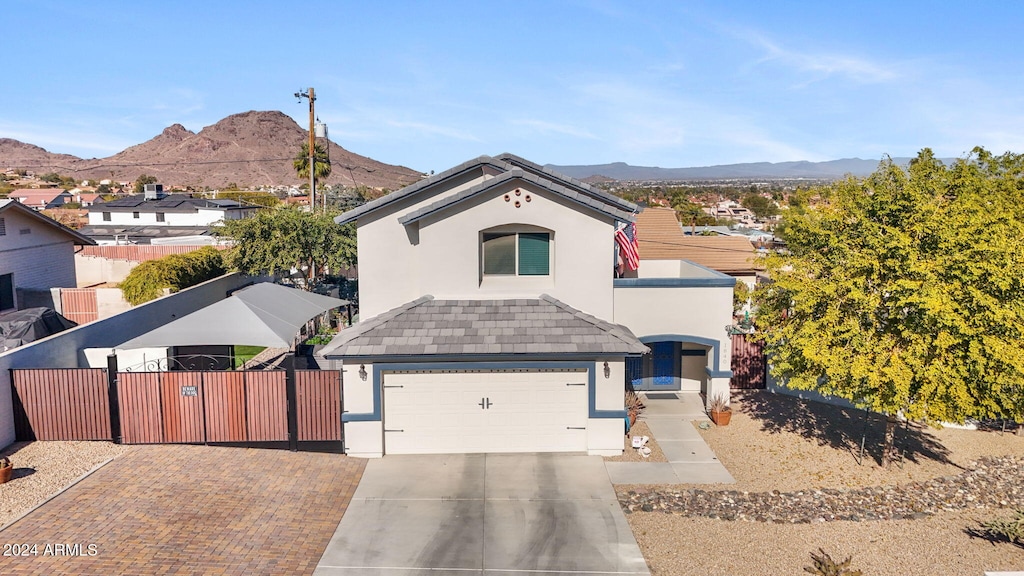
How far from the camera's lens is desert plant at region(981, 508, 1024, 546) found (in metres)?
11.0

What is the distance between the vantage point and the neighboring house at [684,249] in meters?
31.4

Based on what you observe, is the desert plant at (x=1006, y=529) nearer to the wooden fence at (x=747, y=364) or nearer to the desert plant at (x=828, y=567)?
the desert plant at (x=828, y=567)

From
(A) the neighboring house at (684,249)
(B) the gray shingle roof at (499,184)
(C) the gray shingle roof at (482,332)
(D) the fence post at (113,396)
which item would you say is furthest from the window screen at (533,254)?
(A) the neighboring house at (684,249)

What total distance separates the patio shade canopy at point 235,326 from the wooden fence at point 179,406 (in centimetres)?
170

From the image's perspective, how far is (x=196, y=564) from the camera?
10133mm

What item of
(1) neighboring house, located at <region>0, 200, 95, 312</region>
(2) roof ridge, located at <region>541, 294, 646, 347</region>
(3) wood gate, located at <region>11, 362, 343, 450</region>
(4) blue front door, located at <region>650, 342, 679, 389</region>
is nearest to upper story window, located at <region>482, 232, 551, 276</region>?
(2) roof ridge, located at <region>541, 294, 646, 347</region>

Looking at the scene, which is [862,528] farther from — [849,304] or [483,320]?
[483,320]

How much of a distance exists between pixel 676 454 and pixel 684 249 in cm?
1860

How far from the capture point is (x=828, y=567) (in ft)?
32.2

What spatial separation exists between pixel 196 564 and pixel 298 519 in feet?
6.17

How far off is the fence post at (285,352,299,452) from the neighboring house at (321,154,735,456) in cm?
100

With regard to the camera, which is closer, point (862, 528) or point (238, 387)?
point (862, 528)

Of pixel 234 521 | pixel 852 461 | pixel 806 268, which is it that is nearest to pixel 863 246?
pixel 806 268

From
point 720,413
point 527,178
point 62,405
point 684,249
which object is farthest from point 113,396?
point 684,249
